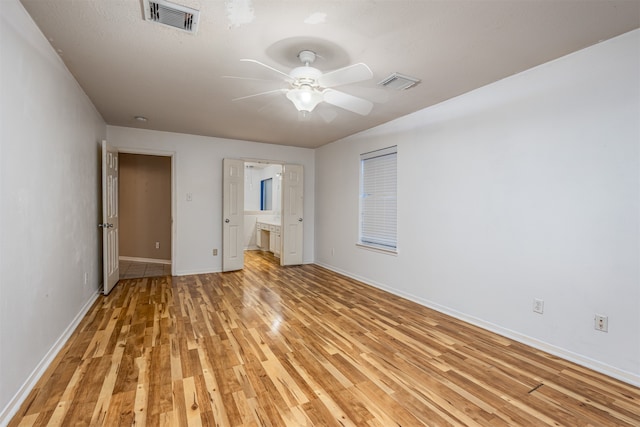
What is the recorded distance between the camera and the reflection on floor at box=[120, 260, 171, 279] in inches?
201

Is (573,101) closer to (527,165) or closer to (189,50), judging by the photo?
(527,165)

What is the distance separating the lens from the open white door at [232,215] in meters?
5.40

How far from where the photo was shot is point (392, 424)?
1.67 metres

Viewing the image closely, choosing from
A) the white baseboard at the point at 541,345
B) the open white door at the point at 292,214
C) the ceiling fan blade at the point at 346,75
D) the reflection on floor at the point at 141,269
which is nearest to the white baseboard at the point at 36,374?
the reflection on floor at the point at 141,269

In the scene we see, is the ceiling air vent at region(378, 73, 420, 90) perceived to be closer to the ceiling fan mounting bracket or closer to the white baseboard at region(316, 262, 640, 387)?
the ceiling fan mounting bracket

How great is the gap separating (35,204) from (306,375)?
Answer: 222cm

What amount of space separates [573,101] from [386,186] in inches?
90.5

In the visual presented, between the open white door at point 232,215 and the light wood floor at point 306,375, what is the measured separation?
197 cm

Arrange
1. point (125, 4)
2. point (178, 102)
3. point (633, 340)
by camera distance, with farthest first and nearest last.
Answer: point (178, 102) → point (633, 340) → point (125, 4)

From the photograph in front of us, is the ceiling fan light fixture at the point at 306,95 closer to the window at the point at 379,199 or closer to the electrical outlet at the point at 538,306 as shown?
the window at the point at 379,199

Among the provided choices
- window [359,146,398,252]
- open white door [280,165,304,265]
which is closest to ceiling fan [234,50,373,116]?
window [359,146,398,252]

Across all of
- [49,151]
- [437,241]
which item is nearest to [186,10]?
[49,151]

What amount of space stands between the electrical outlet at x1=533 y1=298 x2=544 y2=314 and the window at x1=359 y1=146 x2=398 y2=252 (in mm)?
1795

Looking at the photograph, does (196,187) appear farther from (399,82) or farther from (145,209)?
(399,82)
